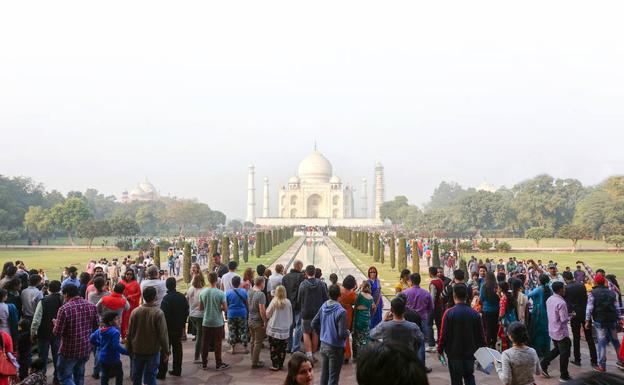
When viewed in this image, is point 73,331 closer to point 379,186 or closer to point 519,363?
point 519,363

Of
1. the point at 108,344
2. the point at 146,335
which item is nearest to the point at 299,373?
the point at 146,335

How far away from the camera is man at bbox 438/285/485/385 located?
452 centimetres

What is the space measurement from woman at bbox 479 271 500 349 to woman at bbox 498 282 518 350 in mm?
64

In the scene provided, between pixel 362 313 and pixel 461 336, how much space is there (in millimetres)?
1667

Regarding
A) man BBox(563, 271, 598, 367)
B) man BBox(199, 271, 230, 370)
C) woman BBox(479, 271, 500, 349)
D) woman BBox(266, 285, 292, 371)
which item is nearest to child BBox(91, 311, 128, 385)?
man BBox(199, 271, 230, 370)

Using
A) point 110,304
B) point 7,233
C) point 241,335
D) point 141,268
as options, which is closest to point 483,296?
point 241,335

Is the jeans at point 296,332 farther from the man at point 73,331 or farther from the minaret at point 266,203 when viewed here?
the minaret at point 266,203

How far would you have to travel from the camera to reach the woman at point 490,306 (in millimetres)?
6387

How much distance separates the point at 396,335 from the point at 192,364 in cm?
309

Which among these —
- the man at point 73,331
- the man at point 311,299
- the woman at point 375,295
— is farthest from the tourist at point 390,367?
the woman at point 375,295

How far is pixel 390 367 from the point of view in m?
1.56

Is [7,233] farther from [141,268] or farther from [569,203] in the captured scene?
[569,203]

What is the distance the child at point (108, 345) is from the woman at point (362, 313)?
2427 mm

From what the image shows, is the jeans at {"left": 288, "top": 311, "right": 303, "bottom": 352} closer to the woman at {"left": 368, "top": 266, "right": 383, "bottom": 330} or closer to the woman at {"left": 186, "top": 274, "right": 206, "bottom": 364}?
the woman at {"left": 368, "top": 266, "right": 383, "bottom": 330}
